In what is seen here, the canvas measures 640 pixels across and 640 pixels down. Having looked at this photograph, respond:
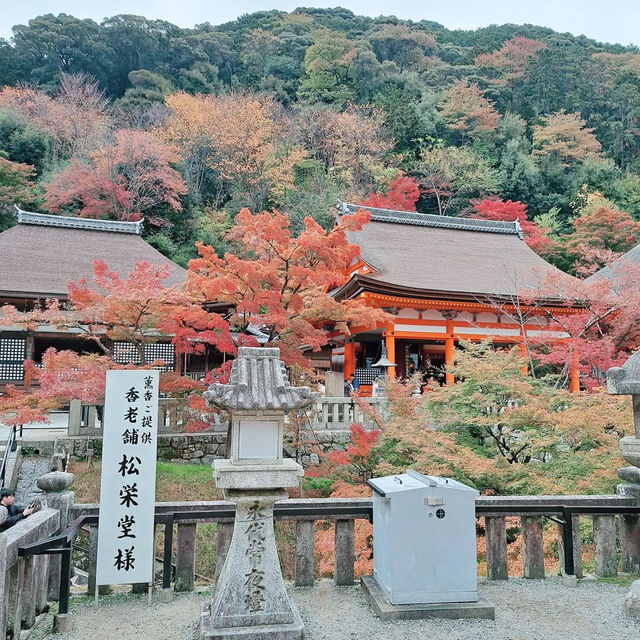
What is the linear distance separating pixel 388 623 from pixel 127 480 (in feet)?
7.38

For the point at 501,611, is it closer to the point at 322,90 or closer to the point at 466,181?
the point at 466,181

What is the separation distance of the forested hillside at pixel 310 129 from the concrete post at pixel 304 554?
21785 millimetres

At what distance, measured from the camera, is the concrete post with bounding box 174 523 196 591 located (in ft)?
13.0

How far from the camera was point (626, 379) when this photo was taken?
423cm

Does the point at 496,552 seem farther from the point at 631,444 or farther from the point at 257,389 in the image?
the point at 257,389

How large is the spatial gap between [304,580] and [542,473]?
3.97m

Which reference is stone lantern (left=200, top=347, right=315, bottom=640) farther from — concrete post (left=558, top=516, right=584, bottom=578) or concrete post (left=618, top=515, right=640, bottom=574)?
concrete post (left=618, top=515, right=640, bottom=574)

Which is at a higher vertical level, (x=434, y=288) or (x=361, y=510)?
(x=434, y=288)

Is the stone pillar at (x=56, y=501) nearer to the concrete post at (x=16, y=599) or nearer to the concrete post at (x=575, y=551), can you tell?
the concrete post at (x=16, y=599)

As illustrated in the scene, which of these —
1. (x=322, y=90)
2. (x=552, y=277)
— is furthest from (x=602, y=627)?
(x=322, y=90)

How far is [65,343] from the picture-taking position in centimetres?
1711

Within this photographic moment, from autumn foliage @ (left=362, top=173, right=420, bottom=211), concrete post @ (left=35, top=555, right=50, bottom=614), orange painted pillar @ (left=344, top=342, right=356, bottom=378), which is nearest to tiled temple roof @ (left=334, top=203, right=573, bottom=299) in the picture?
orange painted pillar @ (left=344, top=342, right=356, bottom=378)

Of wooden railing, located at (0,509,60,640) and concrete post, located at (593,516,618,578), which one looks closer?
wooden railing, located at (0,509,60,640)

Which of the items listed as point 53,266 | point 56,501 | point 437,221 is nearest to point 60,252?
point 53,266
